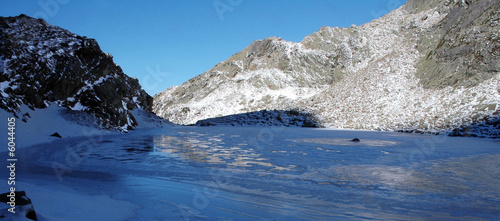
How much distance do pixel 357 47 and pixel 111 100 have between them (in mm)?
91728

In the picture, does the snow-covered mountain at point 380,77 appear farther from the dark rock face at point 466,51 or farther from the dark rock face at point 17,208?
the dark rock face at point 17,208

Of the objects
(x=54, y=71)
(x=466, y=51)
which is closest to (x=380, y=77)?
(x=466, y=51)

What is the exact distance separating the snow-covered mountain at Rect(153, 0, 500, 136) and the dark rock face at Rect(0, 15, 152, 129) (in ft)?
160

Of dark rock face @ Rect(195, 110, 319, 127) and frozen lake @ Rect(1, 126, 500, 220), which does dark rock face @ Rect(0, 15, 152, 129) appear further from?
dark rock face @ Rect(195, 110, 319, 127)

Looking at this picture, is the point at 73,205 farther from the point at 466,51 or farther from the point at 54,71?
the point at 466,51

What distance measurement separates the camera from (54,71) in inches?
1289

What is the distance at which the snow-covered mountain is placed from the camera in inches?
1938

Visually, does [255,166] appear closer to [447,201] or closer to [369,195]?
[369,195]

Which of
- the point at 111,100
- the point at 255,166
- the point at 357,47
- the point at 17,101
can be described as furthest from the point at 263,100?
the point at 255,166

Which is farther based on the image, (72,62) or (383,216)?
(72,62)

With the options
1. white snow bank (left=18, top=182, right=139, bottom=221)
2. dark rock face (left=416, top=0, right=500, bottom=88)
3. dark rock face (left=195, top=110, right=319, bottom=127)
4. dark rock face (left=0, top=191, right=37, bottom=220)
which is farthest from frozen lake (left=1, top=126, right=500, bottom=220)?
dark rock face (left=195, top=110, right=319, bottom=127)

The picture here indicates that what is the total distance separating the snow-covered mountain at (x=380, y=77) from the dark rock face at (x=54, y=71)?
48.7 meters

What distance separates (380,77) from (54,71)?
7510 cm

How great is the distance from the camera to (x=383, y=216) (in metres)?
5.97
